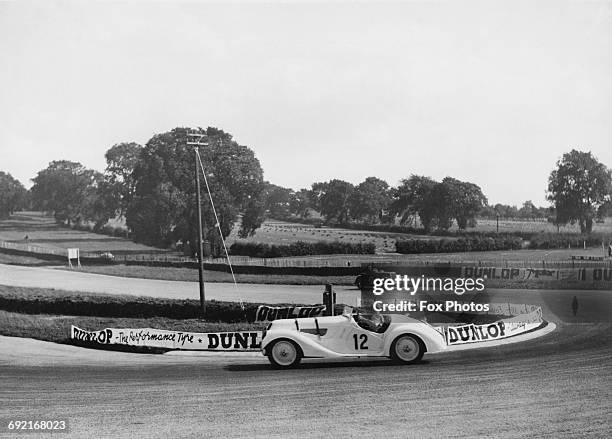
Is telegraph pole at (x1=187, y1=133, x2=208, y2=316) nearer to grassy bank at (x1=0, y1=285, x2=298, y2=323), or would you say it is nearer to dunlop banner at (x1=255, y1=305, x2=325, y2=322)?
grassy bank at (x1=0, y1=285, x2=298, y2=323)

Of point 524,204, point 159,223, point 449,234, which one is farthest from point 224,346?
point 524,204

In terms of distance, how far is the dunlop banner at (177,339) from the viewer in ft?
44.4

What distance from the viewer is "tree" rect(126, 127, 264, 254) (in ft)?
46.9

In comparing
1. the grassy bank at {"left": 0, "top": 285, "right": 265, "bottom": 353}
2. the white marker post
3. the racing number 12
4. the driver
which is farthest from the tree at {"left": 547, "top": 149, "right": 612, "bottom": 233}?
the white marker post

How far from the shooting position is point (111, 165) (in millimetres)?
14273

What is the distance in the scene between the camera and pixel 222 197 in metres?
14.5

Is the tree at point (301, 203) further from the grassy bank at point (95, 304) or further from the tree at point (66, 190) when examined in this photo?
the tree at point (66, 190)

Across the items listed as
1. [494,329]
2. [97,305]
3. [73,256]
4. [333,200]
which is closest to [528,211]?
[494,329]

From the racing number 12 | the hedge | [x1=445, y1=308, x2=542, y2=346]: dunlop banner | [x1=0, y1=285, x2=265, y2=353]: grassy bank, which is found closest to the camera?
the racing number 12

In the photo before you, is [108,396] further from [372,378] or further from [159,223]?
[159,223]

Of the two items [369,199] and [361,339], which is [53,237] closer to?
[369,199]

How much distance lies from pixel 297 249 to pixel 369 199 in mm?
2095

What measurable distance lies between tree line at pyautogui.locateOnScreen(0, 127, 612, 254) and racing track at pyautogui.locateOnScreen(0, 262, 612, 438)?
9.39 feet

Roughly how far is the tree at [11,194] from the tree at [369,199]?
7421 mm
